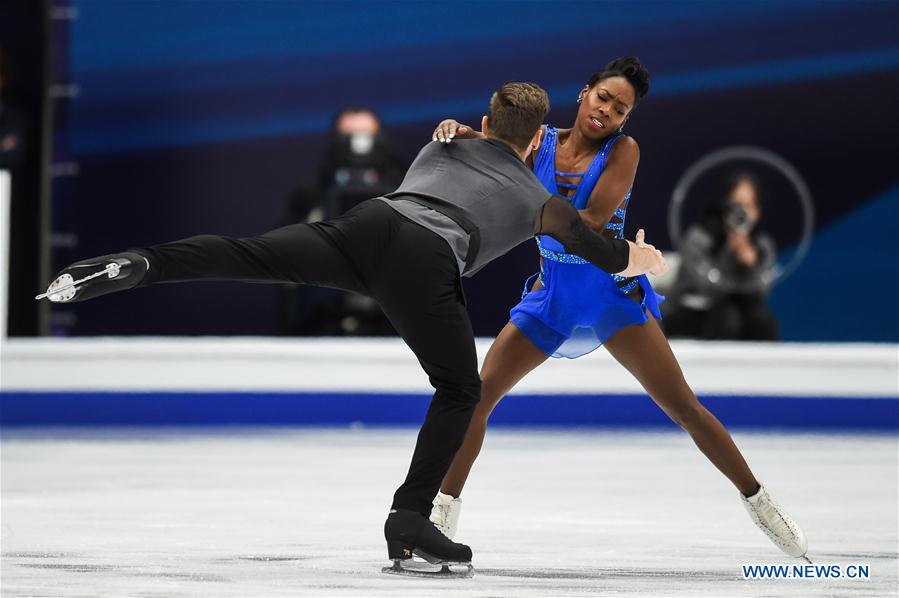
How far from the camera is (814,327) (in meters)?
8.28

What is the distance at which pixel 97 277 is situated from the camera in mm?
2916

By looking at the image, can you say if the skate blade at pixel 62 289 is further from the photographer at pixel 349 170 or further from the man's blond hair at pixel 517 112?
the photographer at pixel 349 170

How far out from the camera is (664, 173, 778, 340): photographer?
7859 mm

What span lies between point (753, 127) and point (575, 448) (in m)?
2.76

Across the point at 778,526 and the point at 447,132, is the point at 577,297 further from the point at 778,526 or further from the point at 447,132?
the point at 778,526

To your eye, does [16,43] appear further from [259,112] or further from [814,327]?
[814,327]

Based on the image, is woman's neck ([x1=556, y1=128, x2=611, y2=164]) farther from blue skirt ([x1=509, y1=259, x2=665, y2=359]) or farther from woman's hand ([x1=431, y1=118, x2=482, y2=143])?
woman's hand ([x1=431, y1=118, x2=482, y2=143])

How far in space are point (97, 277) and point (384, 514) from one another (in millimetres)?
1774

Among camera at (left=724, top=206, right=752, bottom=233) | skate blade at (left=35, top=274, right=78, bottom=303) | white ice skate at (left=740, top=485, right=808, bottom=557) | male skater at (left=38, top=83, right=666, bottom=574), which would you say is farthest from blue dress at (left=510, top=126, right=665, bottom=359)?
camera at (left=724, top=206, right=752, bottom=233)

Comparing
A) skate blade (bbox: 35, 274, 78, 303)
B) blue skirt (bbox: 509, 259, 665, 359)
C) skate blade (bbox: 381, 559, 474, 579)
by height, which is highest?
skate blade (bbox: 35, 274, 78, 303)

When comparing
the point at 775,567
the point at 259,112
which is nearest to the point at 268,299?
the point at 259,112

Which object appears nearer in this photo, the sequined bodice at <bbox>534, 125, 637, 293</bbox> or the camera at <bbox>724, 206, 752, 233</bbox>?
the sequined bodice at <bbox>534, 125, 637, 293</bbox>

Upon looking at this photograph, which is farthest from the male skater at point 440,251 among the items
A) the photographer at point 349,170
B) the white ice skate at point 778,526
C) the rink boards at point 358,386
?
the photographer at point 349,170

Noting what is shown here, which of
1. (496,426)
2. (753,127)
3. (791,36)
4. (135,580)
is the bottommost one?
(496,426)
